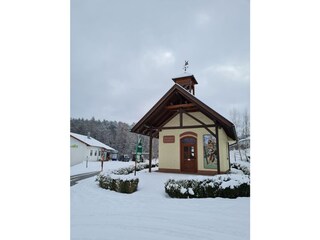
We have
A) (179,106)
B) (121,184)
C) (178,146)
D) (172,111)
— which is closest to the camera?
(121,184)

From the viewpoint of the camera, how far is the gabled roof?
827 centimetres

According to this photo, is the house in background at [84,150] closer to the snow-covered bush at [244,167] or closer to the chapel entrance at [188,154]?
the chapel entrance at [188,154]

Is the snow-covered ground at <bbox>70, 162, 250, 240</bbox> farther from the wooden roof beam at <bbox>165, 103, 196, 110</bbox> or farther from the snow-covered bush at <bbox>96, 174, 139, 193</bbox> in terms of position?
the wooden roof beam at <bbox>165, 103, 196, 110</bbox>

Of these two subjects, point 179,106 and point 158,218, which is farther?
point 179,106

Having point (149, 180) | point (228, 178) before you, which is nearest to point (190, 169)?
point (149, 180)

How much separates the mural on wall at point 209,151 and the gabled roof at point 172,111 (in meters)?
0.89

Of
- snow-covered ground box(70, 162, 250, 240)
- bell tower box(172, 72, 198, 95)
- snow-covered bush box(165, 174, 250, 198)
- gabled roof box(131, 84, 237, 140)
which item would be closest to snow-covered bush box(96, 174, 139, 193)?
snow-covered ground box(70, 162, 250, 240)

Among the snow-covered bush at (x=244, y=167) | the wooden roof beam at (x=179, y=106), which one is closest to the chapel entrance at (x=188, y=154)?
the wooden roof beam at (x=179, y=106)

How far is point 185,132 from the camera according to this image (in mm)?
9930

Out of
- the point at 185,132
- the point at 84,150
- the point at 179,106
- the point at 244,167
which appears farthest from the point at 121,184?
the point at 84,150

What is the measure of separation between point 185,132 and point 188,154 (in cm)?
115

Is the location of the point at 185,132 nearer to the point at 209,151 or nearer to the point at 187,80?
the point at 209,151
